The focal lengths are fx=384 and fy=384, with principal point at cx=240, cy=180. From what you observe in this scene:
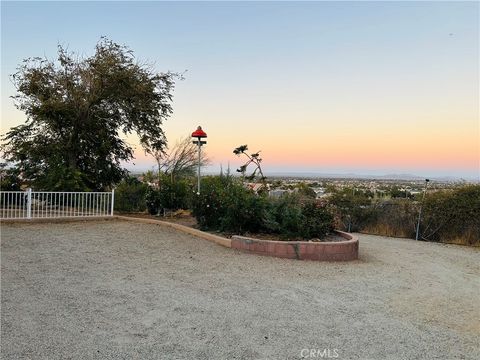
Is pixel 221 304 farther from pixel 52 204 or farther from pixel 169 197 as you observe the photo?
pixel 52 204

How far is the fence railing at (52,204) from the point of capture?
9.91 metres

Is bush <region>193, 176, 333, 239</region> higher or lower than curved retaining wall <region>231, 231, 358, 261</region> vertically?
higher

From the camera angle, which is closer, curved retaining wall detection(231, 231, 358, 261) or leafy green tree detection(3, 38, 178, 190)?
curved retaining wall detection(231, 231, 358, 261)

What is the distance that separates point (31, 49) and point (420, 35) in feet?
42.0

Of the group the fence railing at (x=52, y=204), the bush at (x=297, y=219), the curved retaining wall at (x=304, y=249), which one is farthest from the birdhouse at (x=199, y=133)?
the curved retaining wall at (x=304, y=249)

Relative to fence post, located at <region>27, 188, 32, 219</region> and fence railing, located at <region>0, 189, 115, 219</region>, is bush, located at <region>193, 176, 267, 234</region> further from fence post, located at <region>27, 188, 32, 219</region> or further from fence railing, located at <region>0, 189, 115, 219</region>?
fence post, located at <region>27, 188, 32, 219</region>

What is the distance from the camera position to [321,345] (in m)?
3.29

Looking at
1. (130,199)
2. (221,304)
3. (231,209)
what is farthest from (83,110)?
(221,304)

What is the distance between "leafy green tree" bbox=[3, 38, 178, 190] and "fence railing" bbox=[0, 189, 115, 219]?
1.36 m

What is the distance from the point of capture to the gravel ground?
10.5 ft

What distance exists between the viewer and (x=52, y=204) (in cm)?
1052
